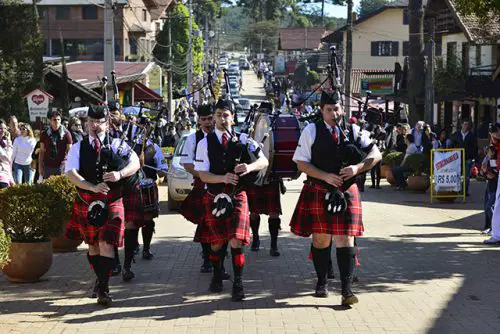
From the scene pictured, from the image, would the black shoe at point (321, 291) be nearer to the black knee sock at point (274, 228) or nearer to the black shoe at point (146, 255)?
the black knee sock at point (274, 228)

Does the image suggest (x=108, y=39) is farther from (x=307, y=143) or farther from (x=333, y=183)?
(x=333, y=183)

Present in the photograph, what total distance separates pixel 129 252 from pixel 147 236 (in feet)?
3.58

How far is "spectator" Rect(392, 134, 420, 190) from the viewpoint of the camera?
2184cm

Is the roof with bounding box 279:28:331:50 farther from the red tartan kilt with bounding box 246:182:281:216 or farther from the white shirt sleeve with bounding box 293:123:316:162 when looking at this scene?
the white shirt sleeve with bounding box 293:123:316:162

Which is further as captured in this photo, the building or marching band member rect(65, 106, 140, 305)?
the building

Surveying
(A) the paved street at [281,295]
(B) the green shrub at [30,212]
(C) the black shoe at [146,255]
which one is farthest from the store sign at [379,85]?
(B) the green shrub at [30,212]

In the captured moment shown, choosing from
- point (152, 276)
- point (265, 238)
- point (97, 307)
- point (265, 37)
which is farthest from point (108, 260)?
point (265, 37)

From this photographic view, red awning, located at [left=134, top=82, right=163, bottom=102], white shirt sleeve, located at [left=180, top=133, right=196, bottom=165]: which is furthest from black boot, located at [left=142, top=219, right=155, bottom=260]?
red awning, located at [left=134, top=82, right=163, bottom=102]

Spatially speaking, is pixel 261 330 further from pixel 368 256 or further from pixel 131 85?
pixel 131 85

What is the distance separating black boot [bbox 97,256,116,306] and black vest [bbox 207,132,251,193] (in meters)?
1.21

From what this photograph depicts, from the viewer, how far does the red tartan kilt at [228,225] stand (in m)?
8.62

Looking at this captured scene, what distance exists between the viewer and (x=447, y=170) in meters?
18.8

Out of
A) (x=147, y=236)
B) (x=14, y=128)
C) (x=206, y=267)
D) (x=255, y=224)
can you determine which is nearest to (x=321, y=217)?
(x=206, y=267)

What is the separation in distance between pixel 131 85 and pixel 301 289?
32.7 m
